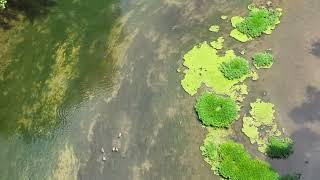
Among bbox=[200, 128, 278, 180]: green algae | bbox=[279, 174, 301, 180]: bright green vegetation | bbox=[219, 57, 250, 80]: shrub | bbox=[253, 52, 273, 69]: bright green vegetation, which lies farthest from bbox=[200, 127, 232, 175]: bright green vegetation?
bbox=[253, 52, 273, 69]: bright green vegetation

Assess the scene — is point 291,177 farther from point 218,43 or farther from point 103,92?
point 103,92

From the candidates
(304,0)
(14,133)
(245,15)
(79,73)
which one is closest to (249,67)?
(245,15)

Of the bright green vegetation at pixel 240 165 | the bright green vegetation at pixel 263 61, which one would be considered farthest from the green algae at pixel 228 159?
the bright green vegetation at pixel 263 61

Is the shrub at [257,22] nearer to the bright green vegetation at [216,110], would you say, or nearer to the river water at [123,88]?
the river water at [123,88]

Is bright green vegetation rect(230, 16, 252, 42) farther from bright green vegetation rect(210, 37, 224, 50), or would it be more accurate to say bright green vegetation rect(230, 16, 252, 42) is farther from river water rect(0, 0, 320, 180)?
bright green vegetation rect(210, 37, 224, 50)

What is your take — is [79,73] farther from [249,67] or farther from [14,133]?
[249,67]

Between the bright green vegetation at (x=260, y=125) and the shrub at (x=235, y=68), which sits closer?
the bright green vegetation at (x=260, y=125)
